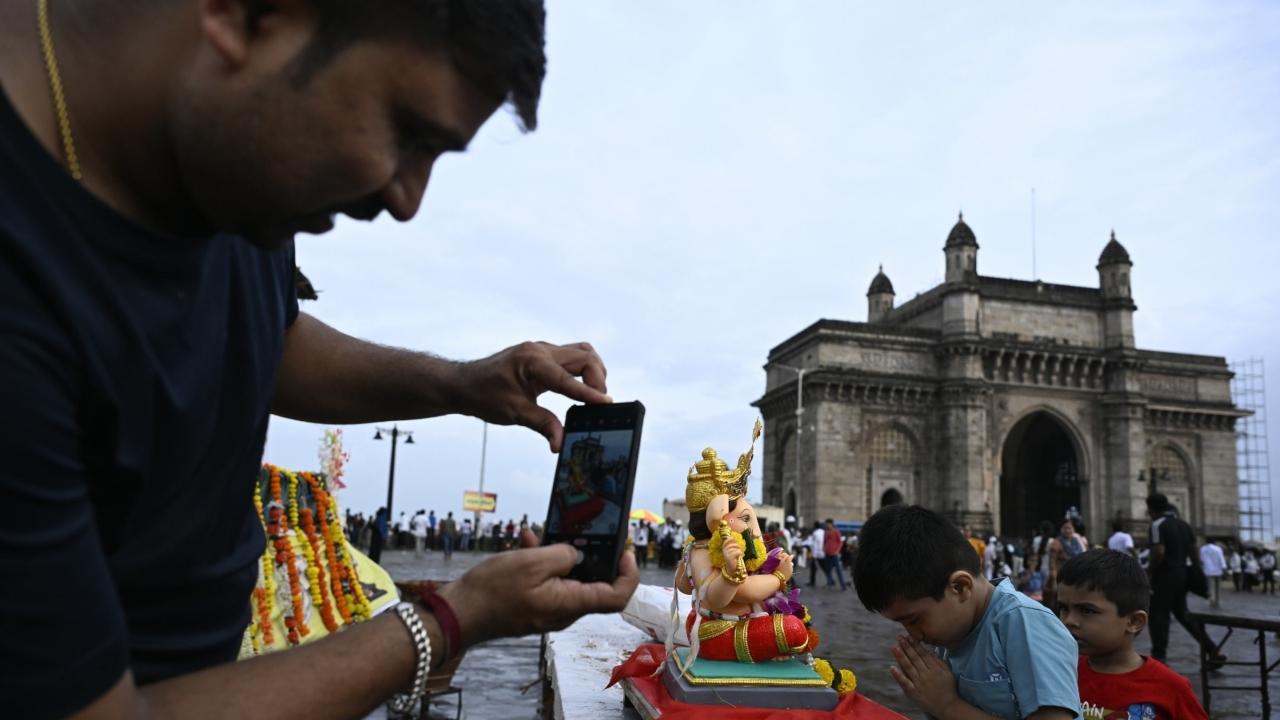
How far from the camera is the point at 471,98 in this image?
1.14 meters

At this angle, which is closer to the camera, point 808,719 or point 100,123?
point 100,123

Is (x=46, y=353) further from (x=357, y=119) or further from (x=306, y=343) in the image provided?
(x=306, y=343)

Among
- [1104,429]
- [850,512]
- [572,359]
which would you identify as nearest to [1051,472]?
[1104,429]

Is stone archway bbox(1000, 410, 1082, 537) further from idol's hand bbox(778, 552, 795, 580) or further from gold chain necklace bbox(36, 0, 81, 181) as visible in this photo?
gold chain necklace bbox(36, 0, 81, 181)

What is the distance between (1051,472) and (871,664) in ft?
135

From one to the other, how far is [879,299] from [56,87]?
49.4 meters

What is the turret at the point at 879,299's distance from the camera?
156 ft

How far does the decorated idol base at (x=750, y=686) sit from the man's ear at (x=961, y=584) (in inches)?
49.4

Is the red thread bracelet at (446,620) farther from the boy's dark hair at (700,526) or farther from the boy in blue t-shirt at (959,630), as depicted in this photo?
the boy's dark hair at (700,526)

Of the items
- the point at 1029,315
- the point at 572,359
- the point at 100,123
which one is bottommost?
the point at 572,359

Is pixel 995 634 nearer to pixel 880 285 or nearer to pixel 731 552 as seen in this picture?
pixel 731 552

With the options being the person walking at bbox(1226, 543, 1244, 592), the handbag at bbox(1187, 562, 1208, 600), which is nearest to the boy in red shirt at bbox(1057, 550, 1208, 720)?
the handbag at bbox(1187, 562, 1208, 600)

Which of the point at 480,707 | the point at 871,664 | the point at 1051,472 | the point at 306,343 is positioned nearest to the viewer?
the point at 306,343

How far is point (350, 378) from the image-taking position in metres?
1.92
